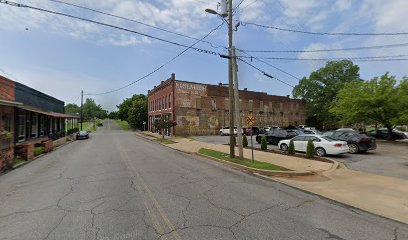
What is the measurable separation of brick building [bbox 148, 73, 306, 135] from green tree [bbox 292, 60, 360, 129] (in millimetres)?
8430

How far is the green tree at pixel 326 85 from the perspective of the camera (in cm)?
5138

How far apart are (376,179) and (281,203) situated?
17.8 ft

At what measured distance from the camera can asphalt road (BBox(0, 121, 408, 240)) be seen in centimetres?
460

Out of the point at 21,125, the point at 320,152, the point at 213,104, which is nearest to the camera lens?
the point at 320,152

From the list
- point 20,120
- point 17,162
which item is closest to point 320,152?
point 17,162

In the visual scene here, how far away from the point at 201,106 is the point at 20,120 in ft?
82.0

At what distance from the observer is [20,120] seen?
63.1ft

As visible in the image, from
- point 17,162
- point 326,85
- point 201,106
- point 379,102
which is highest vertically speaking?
point 326,85

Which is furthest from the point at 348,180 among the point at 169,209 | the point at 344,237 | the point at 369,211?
the point at 169,209

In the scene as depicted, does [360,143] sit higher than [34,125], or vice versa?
[34,125]

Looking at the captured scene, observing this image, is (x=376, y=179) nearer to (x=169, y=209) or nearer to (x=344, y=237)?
(x=344, y=237)

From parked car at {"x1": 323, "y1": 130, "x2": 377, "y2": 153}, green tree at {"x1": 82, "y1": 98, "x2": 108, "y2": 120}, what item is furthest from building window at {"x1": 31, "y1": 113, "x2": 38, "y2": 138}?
green tree at {"x1": 82, "y1": 98, "x2": 108, "y2": 120}

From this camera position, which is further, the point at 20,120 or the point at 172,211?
the point at 20,120

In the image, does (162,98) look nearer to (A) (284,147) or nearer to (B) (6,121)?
(B) (6,121)
